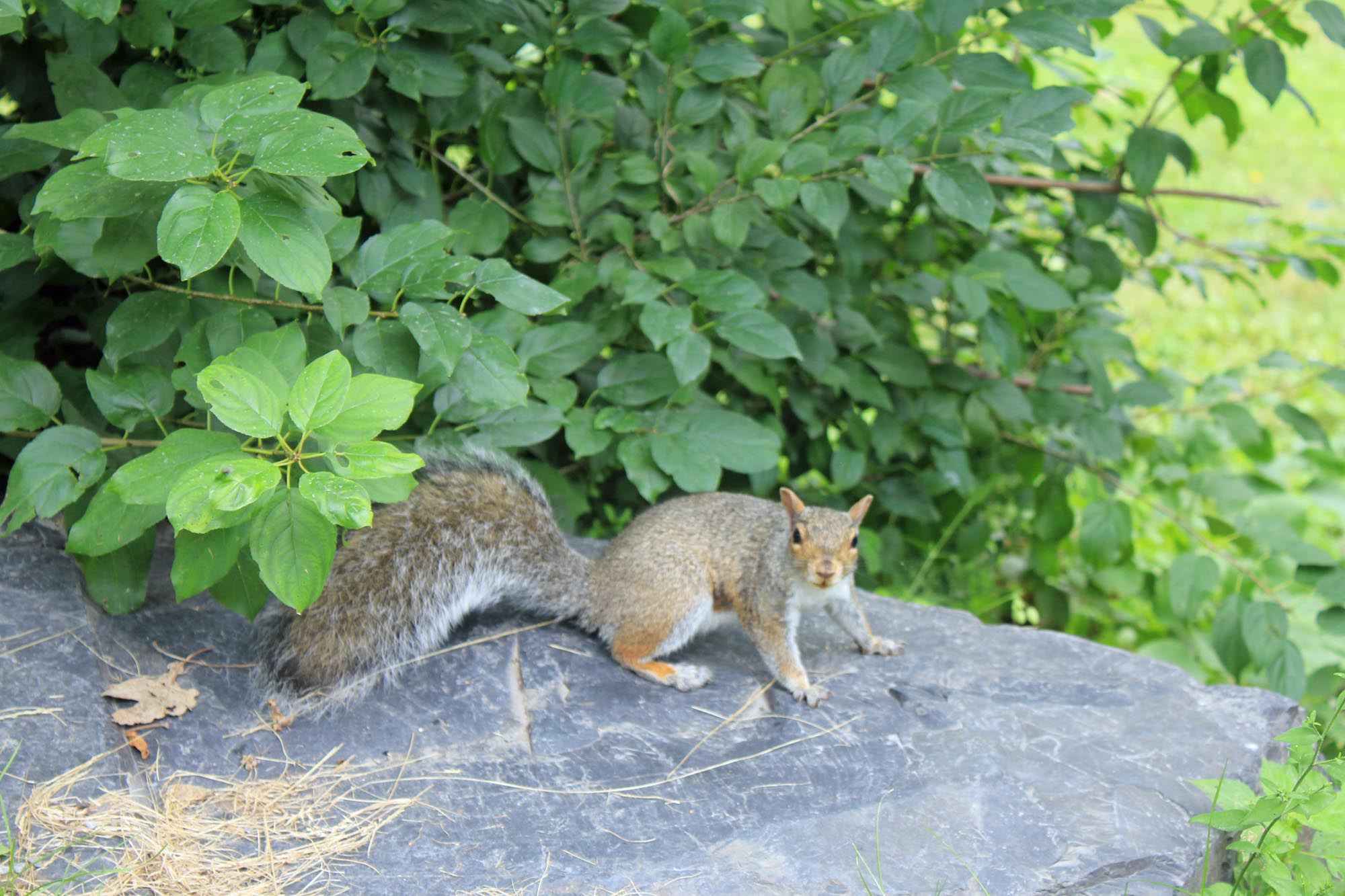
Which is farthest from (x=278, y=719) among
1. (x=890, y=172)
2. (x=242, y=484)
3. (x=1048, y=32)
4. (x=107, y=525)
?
(x=1048, y=32)

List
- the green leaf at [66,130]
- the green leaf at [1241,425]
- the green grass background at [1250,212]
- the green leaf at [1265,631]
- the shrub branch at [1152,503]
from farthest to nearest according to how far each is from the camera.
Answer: the green grass background at [1250,212] < the green leaf at [1241,425] < the shrub branch at [1152,503] < the green leaf at [1265,631] < the green leaf at [66,130]

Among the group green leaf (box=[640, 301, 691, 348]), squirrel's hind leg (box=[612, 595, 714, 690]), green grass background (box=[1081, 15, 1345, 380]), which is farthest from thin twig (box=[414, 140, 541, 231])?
green grass background (box=[1081, 15, 1345, 380])

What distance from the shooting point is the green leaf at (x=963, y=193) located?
2.03 metres

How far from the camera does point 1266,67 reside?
2.30 m

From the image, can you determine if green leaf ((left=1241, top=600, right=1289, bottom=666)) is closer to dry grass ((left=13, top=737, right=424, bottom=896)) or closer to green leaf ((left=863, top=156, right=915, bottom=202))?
Answer: green leaf ((left=863, top=156, right=915, bottom=202))

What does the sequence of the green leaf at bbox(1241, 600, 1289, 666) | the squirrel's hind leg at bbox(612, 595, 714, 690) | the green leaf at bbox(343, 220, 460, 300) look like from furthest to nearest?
the green leaf at bbox(1241, 600, 1289, 666)
the squirrel's hind leg at bbox(612, 595, 714, 690)
the green leaf at bbox(343, 220, 460, 300)

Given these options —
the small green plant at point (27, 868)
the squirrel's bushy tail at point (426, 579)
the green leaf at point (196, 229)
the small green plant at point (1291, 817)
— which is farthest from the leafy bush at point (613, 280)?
the small green plant at point (1291, 817)

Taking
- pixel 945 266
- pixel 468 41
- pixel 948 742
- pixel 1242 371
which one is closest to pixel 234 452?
pixel 468 41

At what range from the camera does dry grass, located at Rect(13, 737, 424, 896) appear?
5.01 ft

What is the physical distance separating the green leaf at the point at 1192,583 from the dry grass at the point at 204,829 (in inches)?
73.4

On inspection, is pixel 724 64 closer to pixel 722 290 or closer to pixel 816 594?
pixel 722 290

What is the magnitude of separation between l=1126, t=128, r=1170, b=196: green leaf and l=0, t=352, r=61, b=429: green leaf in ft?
7.48

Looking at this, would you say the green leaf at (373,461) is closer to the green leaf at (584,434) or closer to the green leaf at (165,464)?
the green leaf at (165,464)

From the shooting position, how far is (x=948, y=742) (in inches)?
79.0
